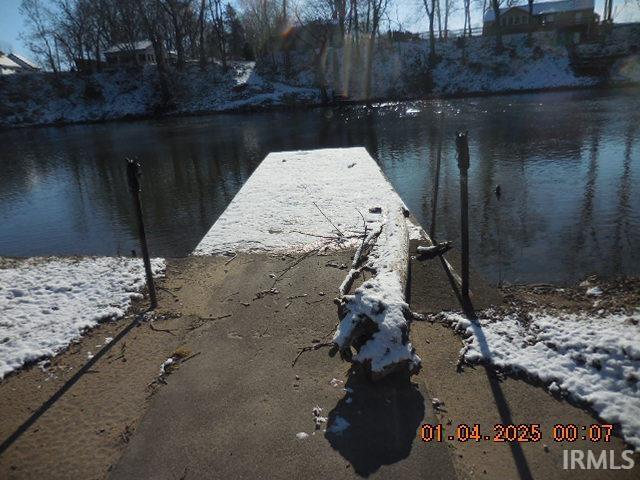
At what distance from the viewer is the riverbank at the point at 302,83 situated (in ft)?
137

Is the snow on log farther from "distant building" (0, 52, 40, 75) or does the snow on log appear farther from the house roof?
"distant building" (0, 52, 40, 75)

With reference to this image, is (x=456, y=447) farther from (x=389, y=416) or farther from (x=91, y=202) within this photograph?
(x=91, y=202)

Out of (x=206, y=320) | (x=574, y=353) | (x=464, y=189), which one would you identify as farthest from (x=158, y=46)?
(x=574, y=353)

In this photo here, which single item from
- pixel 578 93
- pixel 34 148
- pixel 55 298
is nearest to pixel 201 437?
pixel 55 298

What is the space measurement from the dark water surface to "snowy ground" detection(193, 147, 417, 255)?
128cm

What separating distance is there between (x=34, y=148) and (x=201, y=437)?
31182mm

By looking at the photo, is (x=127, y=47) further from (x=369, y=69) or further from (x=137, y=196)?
(x=137, y=196)

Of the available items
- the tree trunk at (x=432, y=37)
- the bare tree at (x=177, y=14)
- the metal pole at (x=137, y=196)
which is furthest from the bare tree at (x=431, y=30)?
the metal pole at (x=137, y=196)

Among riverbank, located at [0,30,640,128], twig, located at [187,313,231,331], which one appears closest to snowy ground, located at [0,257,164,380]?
twig, located at [187,313,231,331]

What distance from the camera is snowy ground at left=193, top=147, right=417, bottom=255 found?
8422 millimetres

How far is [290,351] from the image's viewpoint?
5027 millimetres

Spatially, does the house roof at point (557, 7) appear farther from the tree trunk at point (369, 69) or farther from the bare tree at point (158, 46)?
the bare tree at point (158, 46)

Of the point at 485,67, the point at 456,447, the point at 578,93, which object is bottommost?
the point at 456,447
